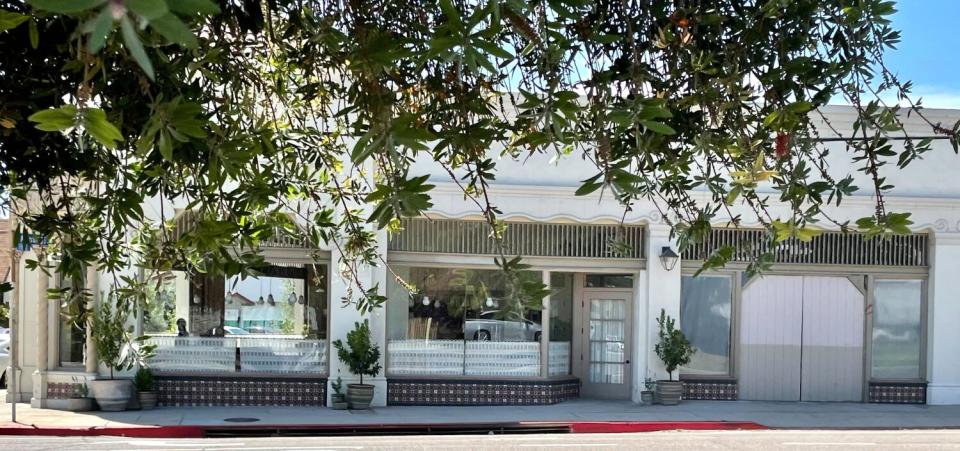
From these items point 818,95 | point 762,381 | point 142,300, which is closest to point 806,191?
point 818,95

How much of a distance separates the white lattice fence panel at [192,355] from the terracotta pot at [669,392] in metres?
6.66

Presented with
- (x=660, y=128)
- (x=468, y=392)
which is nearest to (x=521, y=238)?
(x=468, y=392)

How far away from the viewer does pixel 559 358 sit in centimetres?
1845

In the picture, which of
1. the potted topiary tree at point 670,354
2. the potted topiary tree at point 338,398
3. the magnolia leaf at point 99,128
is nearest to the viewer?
the magnolia leaf at point 99,128

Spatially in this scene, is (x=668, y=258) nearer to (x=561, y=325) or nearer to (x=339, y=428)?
(x=561, y=325)

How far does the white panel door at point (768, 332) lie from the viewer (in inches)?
728

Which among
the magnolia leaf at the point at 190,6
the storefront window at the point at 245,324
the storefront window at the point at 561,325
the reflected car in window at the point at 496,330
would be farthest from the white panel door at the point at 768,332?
the magnolia leaf at the point at 190,6

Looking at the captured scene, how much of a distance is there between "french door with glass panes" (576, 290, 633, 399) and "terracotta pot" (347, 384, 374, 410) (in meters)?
3.81

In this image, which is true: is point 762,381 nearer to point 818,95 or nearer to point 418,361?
point 418,361

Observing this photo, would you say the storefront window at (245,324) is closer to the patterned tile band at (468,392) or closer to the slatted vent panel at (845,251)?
the patterned tile band at (468,392)

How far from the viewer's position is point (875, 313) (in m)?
18.8

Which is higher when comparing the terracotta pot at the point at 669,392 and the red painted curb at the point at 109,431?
the terracotta pot at the point at 669,392

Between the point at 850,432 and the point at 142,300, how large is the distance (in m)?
12.7

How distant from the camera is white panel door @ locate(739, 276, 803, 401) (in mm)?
18500
